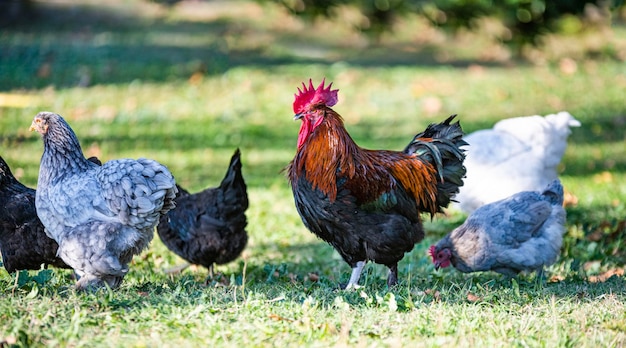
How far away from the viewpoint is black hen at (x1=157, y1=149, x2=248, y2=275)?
25.2 ft

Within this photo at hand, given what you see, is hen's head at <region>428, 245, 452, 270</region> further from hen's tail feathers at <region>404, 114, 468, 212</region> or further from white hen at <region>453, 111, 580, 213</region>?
white hen at <region>453, 111, 580, 213</region>

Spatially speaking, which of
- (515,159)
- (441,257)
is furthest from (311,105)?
(515,159)

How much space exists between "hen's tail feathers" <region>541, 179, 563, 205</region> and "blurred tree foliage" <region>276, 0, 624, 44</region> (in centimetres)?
922

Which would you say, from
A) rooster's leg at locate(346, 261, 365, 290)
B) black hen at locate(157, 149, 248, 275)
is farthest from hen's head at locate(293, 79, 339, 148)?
black hen at locate(157, 149, 248, 275)

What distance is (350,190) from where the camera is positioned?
6395 mm

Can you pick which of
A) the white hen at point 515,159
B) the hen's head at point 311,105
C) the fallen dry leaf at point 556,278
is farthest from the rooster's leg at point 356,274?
the white hen at point 515,159

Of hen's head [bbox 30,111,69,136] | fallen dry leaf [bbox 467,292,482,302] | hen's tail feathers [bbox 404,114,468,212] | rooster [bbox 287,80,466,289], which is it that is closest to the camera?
fallen dry leaf [bbox 467,292,482,302]

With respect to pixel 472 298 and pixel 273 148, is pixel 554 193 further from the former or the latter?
pixel 273 148

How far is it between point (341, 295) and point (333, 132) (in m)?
1.40

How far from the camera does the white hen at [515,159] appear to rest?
922 centimetres

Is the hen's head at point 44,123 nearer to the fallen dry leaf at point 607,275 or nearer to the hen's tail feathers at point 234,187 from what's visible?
the hen's tail feathers at point 234,187

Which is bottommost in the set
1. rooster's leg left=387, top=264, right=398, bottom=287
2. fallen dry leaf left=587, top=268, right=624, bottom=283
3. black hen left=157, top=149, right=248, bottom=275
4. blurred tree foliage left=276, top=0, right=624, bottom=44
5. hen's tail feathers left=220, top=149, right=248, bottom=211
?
fallen dry leaf left=587, top=268, right=624, bottom=283

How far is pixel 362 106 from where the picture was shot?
15.3 m

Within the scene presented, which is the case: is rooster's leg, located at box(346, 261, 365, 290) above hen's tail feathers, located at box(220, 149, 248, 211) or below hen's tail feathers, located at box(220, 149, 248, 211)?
below
